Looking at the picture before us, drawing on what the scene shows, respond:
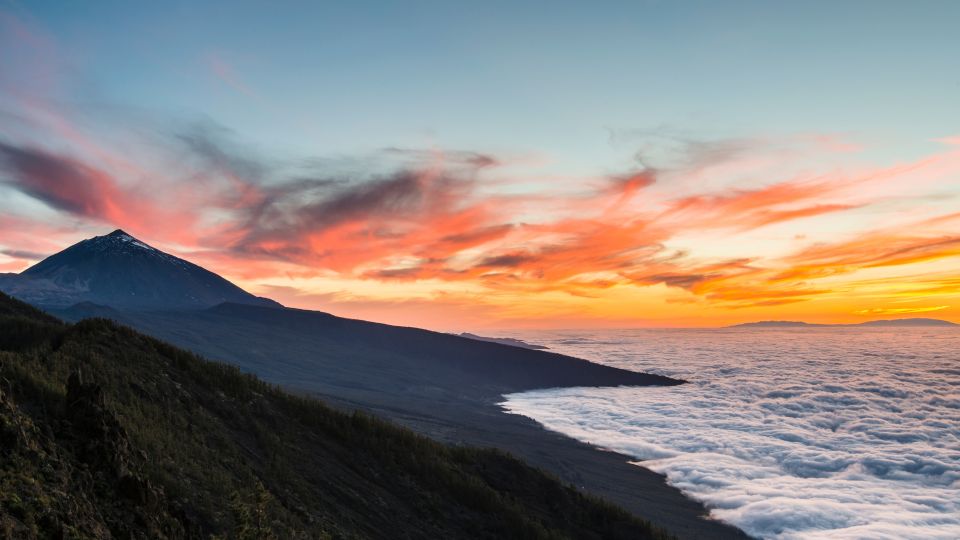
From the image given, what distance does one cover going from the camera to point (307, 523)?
47.3 ft

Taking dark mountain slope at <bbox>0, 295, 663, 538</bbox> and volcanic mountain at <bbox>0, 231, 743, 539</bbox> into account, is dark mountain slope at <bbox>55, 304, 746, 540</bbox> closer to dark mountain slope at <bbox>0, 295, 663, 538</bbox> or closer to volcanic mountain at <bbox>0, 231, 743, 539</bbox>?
volcanic mountain at <bbox>0, 231, 743, 539</bbox>

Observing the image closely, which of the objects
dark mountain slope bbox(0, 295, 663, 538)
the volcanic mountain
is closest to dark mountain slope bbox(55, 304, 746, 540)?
the volcanic mountain

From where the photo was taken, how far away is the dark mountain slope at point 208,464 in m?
8.41

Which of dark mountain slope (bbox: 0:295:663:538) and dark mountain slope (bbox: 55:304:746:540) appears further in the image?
dark mountain slope (bbox: 55:304:746:540)

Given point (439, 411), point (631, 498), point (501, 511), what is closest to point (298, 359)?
point (439, 411)

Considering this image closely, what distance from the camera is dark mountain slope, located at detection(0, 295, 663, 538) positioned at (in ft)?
27.6

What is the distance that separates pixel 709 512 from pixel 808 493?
9371 mm

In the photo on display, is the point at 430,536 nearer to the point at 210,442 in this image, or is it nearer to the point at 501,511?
the point at 501,511

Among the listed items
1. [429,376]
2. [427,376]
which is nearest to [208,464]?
[427,376]

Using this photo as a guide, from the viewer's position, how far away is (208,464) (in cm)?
1384

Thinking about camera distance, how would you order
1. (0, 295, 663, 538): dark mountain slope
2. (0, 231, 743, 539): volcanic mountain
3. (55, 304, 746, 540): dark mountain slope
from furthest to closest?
(0, 231, 743, 539): volcanic mountain → (55, 304, 746, 540): dark mountain slope → (0, 295, 663, 538): dark mountain slope

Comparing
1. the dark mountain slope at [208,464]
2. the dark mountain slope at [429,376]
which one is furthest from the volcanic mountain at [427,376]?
the dark mountain slope at [208,464]

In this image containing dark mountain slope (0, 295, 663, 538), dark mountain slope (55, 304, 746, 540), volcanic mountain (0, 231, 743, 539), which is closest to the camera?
dark mountain slope (0, 295, 663, 538)

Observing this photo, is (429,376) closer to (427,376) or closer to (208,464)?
(427,376)
